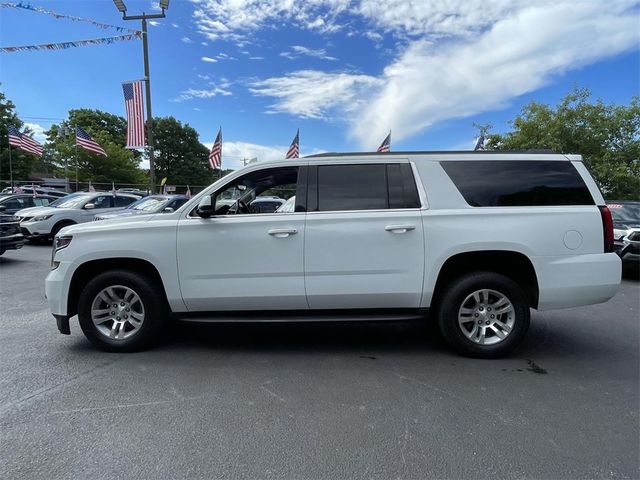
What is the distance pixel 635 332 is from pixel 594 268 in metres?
1.83

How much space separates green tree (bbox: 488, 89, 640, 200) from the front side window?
18.3m

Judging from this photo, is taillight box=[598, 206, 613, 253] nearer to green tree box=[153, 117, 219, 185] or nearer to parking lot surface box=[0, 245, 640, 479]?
parking lot surface box=[0, 245, 640, 479]

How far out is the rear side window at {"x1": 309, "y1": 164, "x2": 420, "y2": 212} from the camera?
4.22 metres

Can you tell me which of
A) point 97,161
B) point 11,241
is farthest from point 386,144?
point 97,161

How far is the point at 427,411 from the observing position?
319cm

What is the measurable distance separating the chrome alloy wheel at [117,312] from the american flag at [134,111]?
1404 centimetres

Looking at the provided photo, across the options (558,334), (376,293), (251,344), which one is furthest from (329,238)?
(558,334)

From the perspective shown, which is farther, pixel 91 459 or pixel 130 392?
pixel 130 392

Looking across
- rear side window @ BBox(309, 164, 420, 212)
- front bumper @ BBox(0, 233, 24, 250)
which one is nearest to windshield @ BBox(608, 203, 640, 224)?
rear side window @ BBox(309, 164, 420, 212)

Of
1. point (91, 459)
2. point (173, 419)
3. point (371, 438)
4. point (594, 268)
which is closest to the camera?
point (91, 459)

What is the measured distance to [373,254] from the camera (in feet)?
13.4

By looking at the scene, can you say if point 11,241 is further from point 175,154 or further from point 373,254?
point 175,154

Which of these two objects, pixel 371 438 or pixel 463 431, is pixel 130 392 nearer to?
pixel 371 438

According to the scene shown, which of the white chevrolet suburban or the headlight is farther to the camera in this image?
the headlight
